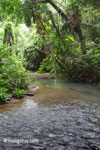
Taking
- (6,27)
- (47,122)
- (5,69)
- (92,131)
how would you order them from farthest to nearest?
(6,27), (5,69), (47,122), (92,131)

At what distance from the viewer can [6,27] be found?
48.9 feet

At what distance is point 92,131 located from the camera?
83.8 inches

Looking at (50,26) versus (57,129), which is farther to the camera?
(50,26)

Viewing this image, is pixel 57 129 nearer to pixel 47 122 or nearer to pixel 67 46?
pixel 47 122

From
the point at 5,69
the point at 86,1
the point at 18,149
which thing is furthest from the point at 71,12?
the point at 18,149

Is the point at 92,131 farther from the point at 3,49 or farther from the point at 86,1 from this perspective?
the point at 86,1

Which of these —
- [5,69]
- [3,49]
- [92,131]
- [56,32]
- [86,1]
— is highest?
[86,1]

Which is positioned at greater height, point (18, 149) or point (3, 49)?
point (3, 49)

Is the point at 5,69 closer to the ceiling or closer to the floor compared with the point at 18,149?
closer to the ceiling

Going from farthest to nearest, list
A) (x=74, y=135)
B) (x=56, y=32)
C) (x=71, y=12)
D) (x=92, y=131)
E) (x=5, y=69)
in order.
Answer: (x=71, y=12), (x=56, y=32), (x=5, y=69), (x=92, y=131), (x=74, y=135)

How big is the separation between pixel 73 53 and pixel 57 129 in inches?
279

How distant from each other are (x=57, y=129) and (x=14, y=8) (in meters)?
7.64

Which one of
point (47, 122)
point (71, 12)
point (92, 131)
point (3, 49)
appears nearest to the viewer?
point (92, 131)

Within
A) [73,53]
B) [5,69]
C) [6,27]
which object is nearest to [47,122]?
[5,69]
